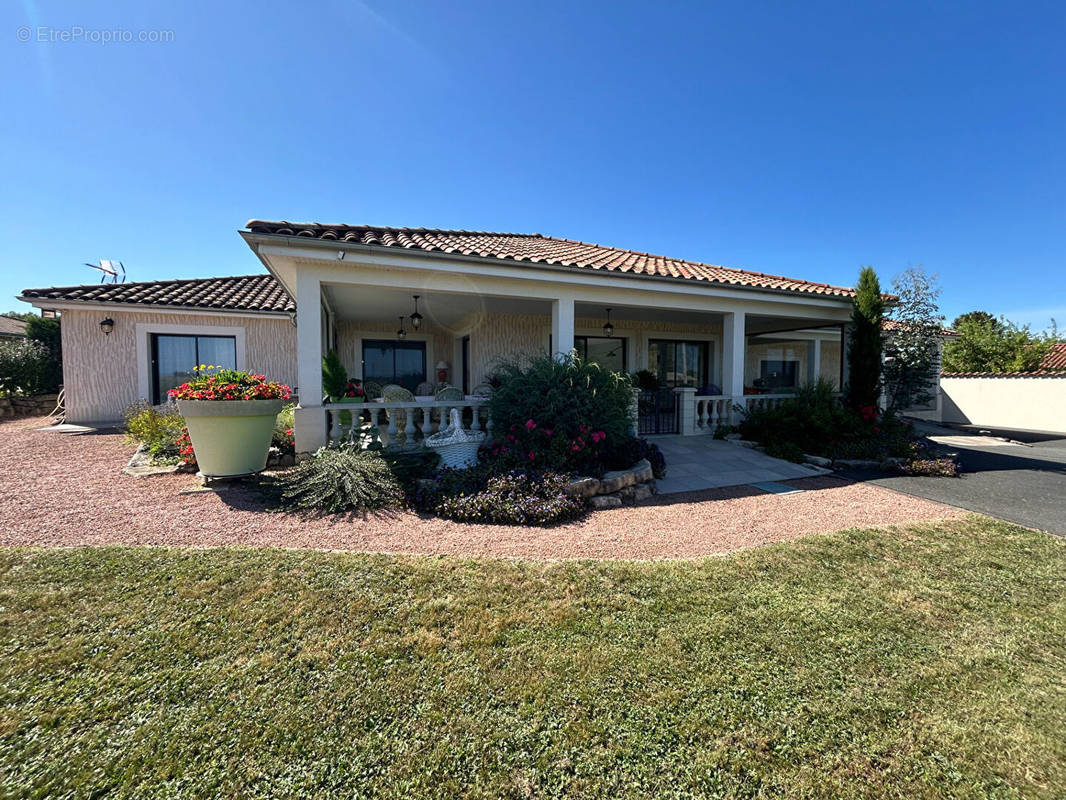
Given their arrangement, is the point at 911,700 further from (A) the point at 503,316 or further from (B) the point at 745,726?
(A) the point at 503,316

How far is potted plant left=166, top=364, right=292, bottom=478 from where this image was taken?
5.18 meters

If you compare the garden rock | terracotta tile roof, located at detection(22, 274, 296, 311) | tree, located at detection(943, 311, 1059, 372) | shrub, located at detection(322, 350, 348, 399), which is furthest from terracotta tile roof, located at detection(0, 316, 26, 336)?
tree, located at detection(943, 311, 1059, 372)

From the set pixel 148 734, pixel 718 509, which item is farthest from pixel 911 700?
pixel 148 734

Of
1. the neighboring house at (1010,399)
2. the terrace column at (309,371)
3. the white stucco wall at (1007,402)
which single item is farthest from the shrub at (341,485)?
the white stucco wall at (1007,402)

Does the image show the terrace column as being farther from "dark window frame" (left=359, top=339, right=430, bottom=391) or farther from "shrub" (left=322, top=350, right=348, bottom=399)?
"dark window frame" (left=359, top=339, right=430, bottom=391)

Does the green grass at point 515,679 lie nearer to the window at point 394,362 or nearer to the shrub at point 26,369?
the window at point 394,362

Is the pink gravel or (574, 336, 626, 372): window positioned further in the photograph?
(574, 336, 626, 372): window

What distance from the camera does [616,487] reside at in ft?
17.8

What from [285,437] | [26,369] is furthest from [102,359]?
[285,437]

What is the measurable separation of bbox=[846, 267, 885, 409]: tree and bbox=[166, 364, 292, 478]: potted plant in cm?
1165

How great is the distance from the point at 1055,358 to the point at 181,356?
3403 centimetres

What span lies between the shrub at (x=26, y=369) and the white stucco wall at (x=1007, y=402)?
34.3 metres

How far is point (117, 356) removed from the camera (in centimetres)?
1048

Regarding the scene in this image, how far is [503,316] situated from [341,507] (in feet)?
24.6
